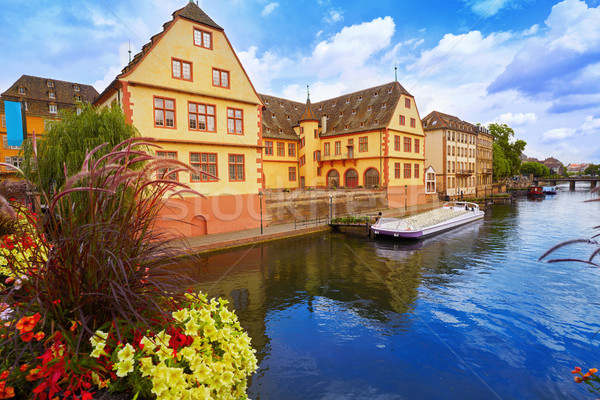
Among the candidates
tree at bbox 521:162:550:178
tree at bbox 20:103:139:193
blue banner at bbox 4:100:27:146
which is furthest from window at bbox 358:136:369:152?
tree at bbox 521:162:550:178

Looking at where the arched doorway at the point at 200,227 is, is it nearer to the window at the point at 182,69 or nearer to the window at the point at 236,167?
the window at the point at 236,167

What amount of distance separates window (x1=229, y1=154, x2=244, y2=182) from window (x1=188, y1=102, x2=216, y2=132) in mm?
2300

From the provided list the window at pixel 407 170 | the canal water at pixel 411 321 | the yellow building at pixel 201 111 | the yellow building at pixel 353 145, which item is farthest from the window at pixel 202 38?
the window at pixel 407 170

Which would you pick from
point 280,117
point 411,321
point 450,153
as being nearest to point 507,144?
point 450,153

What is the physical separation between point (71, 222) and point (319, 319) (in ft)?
27.1

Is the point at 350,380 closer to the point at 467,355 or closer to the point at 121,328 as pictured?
the point at 467,355

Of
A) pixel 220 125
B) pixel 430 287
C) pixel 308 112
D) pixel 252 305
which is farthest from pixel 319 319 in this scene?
pixel 308 112

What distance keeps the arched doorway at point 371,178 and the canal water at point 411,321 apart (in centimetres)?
1933

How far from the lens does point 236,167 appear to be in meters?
21.7

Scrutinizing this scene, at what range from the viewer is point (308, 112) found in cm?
4103

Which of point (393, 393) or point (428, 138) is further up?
point (428, 138)

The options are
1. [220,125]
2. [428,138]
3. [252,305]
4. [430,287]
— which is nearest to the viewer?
[252,305]

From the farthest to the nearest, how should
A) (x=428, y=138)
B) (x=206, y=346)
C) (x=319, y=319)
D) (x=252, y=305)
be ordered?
1. (x=428, y=138)
2. (x=252, y=305)
3. (x=319, y=319)
4. (x=206, y=346)

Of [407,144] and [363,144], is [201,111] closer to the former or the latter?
[363,144]
